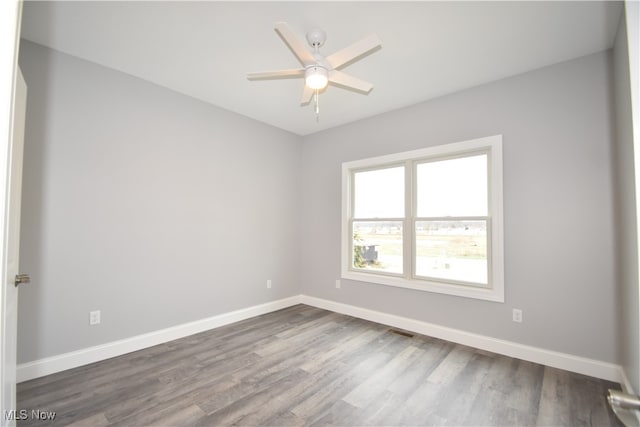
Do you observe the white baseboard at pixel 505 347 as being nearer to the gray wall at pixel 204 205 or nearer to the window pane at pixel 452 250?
the gray wall at pixel 204 205

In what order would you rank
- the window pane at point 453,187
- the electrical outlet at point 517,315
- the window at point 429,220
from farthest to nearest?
the window pane at point 453,187 < the window at point 429,220 < the electrical outlet at point 517,315

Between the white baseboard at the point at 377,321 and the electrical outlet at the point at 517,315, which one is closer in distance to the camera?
the white baseboard at the point at 377,321

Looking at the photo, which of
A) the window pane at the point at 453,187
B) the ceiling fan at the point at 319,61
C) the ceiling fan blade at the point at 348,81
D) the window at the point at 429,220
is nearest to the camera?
the ceiling fan at the point at 319,61

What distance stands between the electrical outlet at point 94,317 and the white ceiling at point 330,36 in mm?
2387

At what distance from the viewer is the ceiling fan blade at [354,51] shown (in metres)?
1.76

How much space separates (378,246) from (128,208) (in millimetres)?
3037

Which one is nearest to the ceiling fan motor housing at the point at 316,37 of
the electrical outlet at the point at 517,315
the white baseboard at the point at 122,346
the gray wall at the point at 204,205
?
the gray wall at the point at 204,205

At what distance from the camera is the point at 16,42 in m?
0.93

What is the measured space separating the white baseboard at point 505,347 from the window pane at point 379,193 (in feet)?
4.49

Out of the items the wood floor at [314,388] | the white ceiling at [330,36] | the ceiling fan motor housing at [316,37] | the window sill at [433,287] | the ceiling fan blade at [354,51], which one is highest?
the white ceiling at [330,36]

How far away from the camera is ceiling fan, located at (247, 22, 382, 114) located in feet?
5.84

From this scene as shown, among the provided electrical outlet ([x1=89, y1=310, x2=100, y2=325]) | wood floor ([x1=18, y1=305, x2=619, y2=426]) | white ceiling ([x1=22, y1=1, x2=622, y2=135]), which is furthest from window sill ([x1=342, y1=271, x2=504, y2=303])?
electrical outlet ([x1=89, y1=310, x2=100, y2=325])

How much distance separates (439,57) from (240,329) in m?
3.68

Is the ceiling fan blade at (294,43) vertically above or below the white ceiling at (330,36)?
below
